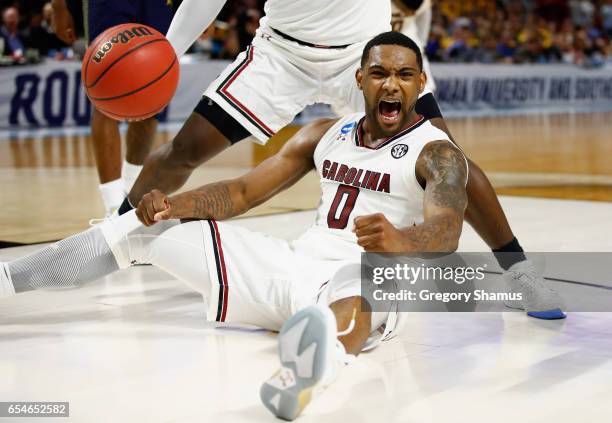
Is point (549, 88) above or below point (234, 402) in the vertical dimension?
below

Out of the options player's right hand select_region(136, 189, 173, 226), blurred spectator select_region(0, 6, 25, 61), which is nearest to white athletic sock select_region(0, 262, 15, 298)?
player's right hand select_region(136, 189, 173, 226)

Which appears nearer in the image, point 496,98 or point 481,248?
point 481,248

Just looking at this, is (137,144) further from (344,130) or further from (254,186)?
(344,130)

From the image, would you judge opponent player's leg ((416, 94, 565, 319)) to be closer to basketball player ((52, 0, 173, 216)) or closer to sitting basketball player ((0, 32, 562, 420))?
sitting basketball player ((0, 32, 562, 420))

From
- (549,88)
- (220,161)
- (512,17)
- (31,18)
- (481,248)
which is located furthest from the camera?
(512,17)

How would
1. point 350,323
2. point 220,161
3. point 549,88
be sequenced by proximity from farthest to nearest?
1. point 549,88
2. point 220,161
3. point 350,323

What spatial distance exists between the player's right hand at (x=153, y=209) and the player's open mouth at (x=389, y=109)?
74 centimetres

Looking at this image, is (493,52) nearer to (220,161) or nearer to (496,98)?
(496,98)

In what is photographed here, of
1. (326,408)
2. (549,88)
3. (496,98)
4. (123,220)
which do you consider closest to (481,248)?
(123,220)

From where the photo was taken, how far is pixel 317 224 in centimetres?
324

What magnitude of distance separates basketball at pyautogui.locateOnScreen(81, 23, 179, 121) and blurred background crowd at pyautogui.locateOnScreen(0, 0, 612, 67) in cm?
867

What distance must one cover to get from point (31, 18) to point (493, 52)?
9.31m

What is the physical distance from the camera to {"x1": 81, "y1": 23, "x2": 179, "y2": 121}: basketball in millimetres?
3781

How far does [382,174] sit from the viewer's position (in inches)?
122
